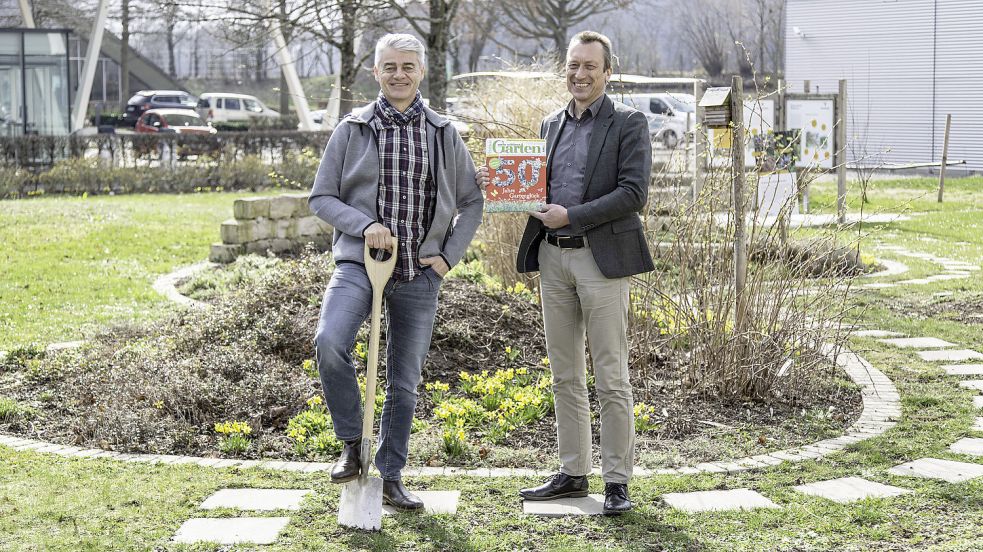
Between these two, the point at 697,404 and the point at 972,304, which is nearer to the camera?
the point at 697,404

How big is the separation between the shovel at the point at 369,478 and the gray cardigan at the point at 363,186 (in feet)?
0.35

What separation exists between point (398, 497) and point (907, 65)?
2880 centimetres

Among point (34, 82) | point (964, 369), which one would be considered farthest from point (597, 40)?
point (34, 82)

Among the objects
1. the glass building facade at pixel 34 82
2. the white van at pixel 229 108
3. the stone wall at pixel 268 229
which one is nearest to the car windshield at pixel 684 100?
the stone wall at pixel 268 229

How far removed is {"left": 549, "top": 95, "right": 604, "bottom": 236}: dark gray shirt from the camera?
420cm

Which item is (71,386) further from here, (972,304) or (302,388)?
(972,304)

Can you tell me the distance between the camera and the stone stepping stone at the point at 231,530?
3.89m

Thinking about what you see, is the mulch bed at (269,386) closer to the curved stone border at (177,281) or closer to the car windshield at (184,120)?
the curved stone border at (177,281)

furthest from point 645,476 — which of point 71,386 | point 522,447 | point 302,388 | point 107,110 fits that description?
point 107,110

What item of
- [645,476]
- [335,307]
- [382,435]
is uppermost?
[335,307]

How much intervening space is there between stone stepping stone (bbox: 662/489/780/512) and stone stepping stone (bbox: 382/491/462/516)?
866 mm

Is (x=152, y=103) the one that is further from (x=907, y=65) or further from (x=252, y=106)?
(x=907, y=65)

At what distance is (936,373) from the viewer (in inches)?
269

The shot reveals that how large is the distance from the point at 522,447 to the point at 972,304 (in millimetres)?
5611
